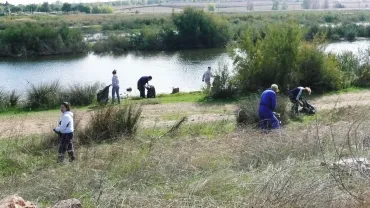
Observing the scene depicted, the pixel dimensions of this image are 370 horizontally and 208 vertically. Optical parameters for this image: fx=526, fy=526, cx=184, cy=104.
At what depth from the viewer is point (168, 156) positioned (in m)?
8.77

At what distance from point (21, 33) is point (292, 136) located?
173 feet

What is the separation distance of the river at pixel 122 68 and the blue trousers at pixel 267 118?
54.0ft

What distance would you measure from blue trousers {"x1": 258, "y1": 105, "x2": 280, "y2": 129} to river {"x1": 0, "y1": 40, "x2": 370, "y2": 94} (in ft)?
54.0

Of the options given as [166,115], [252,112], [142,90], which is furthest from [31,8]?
[252,112]

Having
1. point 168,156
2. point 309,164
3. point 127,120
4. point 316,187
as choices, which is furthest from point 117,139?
point 316,187

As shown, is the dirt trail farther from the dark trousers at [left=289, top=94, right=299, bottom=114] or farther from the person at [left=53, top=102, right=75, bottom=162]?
the person at [left=53, top=102, right=75, bottom=162]

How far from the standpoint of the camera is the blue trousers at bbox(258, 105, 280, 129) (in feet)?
42.1

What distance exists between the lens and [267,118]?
1291cm

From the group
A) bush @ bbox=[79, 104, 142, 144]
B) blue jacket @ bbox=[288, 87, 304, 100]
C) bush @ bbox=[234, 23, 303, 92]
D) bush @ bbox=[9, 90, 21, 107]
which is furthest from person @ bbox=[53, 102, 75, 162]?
bush @ bbox=[234, 23, 303, 92]

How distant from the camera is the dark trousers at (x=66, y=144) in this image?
431 inches

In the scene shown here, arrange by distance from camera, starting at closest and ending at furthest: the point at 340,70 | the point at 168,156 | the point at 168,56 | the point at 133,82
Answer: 1. the point at 168,156
2. the point at 340,70
3. the point at 133,82
4. the point at 168,56

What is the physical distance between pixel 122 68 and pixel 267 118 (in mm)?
31843

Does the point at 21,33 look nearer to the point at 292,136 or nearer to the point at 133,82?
the point at 133,82

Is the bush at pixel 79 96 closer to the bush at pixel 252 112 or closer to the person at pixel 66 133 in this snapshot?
the bush at pixel 252 112
